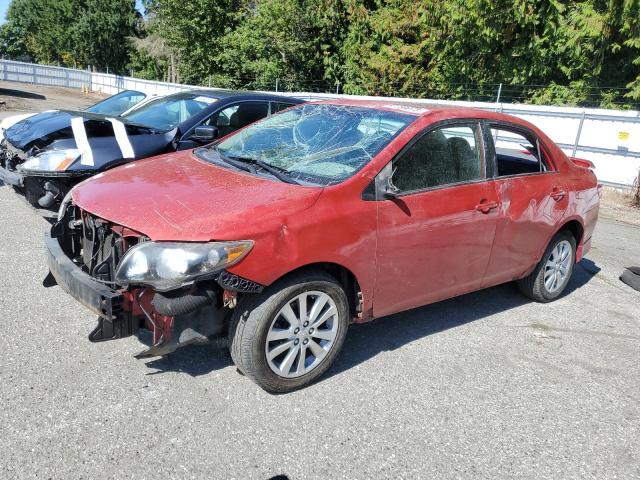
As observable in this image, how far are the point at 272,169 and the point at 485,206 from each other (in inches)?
63.0

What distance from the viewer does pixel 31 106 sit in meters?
22.7

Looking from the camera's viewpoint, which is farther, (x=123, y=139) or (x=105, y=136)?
(x=105, y=136)

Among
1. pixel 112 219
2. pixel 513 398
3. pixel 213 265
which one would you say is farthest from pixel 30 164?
pixel 513 398

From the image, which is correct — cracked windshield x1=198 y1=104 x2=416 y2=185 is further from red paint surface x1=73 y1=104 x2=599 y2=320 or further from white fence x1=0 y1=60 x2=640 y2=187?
white fence x1=0 y1=60 x2=640 y2=187

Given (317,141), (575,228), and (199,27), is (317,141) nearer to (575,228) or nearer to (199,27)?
(575,228)

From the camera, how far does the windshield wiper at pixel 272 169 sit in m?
3.54

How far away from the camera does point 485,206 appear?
414 cm

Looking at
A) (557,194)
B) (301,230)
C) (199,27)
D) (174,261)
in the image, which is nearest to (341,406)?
(301,230)

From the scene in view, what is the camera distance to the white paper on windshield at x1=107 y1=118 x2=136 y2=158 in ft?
18.6

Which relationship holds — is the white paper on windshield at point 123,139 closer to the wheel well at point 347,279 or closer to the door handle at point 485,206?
the wheel well at point 347,279

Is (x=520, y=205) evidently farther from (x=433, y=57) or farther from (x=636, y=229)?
(x=433, y=57)

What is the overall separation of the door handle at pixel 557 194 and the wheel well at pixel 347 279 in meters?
2.20

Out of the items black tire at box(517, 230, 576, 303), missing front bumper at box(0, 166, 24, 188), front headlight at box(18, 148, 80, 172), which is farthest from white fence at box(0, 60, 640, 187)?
black tire at box(517, 230, 576, 303)

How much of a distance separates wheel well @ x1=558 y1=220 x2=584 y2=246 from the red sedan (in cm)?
47
